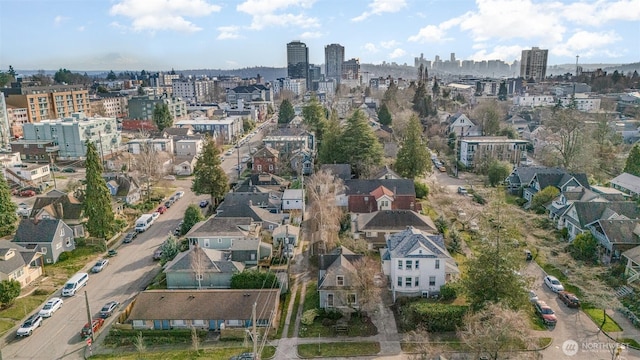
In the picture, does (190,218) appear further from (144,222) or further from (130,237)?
(144,222)

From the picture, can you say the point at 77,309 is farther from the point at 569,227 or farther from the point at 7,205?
the point at 569,227

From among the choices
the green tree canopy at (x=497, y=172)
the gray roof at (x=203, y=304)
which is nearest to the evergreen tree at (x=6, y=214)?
the gray roof at (x=203, y=304)

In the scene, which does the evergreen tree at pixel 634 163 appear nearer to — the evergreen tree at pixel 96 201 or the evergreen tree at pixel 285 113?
the evergreen tree at pixel 96 201

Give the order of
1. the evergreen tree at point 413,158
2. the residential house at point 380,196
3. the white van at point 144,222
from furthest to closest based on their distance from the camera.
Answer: the evergreen tree at point 413,158, the residential house at point 380,196, the white van at point 144,222

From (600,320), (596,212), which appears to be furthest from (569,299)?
(596,212)

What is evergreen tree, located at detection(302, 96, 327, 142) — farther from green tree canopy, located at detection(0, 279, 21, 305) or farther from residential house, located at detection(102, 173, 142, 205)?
green tree canopy, located at detection(0, 279, 21, 305)

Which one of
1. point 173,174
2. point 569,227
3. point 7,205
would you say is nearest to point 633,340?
point 569,227
